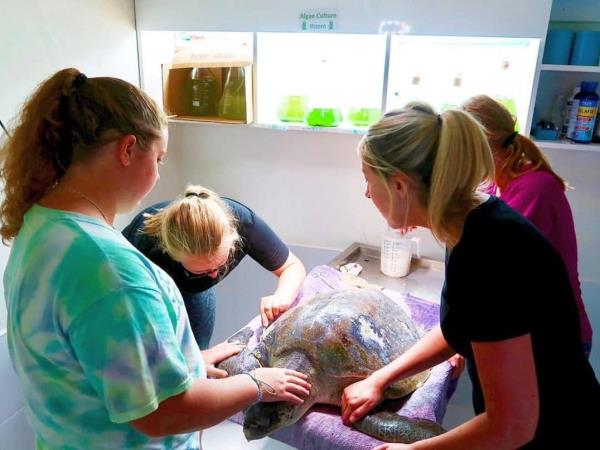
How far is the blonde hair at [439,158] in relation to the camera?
832 millimetres

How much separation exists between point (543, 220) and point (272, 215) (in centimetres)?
132

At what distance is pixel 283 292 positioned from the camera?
62.9 inches

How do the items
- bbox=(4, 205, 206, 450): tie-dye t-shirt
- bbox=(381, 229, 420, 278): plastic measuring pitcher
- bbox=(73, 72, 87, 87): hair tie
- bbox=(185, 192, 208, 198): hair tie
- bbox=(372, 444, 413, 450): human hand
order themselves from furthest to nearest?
bbox=(381, 229, 420, 278): plastic measuring pitcher, bbox=(185, 192, 208, 198): hair tie, bbox=(372, 444, 413, 450): human hand, bbox=(73, 72, 87, 87): hair tie, bbox=(4, 205, 206, 450): tie-dye t-shirt

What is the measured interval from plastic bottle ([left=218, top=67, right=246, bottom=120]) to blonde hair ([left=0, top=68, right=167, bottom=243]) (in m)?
1.20

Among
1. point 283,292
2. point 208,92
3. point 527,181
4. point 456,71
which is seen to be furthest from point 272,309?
point 456,71

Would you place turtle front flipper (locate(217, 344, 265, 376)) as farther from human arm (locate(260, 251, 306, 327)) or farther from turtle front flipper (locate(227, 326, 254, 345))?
human arm (locate(260, 251, 306, 327))

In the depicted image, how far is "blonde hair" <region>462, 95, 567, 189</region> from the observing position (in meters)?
1.33

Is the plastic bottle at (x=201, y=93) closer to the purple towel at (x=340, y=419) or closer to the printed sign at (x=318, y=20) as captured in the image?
the printed sign at (x=318, y=20)

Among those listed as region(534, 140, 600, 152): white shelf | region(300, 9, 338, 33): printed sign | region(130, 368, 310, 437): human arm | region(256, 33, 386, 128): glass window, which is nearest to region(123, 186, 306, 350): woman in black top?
region(130, 368, 310, 437): human arm

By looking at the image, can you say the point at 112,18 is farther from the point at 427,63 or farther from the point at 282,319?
the point at 282,319

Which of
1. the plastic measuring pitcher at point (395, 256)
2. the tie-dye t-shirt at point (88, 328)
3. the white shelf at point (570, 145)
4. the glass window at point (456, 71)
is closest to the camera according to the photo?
the tie-dye t-shirt at point (88, 328)

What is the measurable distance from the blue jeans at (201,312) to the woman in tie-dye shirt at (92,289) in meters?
0.69

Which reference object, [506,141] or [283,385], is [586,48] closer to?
[506,141]

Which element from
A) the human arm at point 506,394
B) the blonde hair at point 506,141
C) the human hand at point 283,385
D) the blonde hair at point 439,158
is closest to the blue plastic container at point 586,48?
the blonde hair at point 506,141
